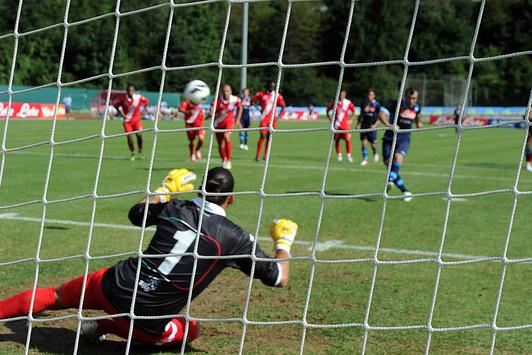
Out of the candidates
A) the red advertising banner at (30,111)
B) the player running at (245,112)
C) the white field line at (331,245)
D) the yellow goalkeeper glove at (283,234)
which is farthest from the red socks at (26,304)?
the red advertising banner at (30,111)

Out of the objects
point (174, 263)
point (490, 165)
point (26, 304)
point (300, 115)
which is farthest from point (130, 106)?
point (300, 115)

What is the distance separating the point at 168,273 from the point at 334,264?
2.83m

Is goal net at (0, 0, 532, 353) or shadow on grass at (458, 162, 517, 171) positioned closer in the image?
goal net at (0, 0, 532, 353)

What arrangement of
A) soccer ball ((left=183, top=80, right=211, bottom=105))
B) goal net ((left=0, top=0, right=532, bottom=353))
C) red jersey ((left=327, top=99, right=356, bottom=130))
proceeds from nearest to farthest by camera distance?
goal net ((left=0, top=0, right=532, bottom=353)) < soccer ball ((left=183, top=80, right=211, bottom=105)) < red jersey ((left=327, top=99, right=356, bottom=130))

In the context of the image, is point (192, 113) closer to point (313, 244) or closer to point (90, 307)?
point (90, 307)

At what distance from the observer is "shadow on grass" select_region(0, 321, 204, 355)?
4363 millimetres

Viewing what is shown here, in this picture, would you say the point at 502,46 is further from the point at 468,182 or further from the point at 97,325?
the point at 97,325

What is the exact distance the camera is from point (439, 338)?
15.2 ft

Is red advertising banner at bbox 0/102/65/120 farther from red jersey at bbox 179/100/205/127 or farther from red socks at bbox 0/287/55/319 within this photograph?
red socks at bbox 0/287/55/319

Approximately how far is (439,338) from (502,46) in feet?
234

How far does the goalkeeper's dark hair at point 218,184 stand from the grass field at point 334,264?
3.04 ft

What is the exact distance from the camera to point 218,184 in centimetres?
431

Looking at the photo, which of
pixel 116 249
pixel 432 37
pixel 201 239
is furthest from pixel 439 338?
pixel 432 37

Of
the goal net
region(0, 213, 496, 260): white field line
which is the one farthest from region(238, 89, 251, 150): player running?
region(0, 213, 496, 260): white field line
